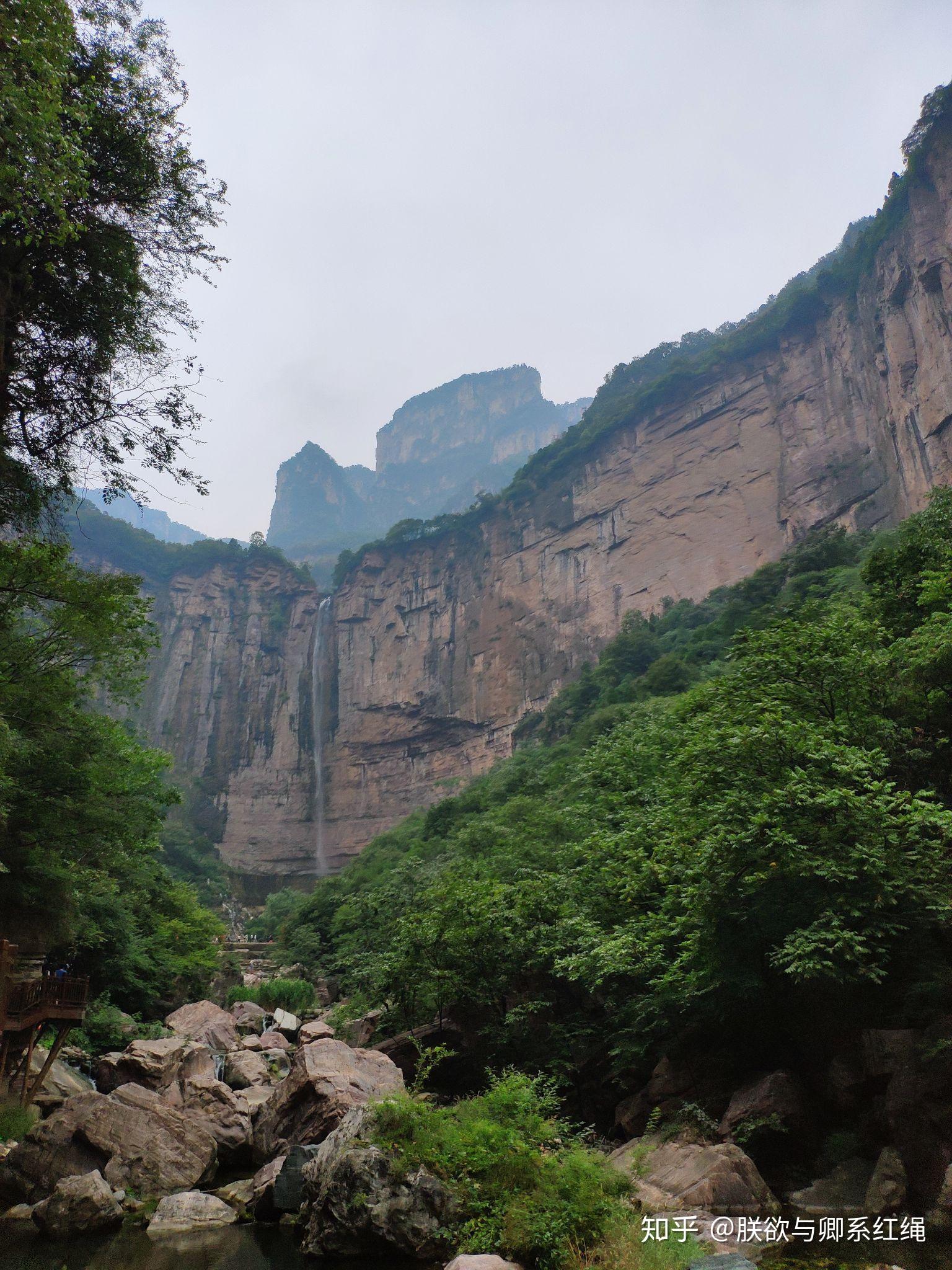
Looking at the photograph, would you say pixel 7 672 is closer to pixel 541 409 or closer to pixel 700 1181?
pixel 700 1181

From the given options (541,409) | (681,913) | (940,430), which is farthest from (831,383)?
(541,409)

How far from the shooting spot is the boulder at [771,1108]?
884cm

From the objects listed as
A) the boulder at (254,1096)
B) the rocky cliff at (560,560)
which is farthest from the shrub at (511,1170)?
the rocky cliff at (560,560)

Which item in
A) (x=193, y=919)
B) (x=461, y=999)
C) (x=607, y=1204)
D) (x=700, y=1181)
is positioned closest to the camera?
(x=607, y=1204)

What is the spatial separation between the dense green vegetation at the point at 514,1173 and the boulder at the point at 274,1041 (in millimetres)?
11957

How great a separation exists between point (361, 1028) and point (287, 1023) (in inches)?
239

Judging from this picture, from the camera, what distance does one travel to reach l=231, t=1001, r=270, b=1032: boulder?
22.3m

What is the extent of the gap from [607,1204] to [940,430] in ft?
112

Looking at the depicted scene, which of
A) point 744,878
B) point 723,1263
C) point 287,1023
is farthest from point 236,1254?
point 287,1023

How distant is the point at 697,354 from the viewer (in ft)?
197

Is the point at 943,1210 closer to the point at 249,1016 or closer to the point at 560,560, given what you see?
the point at 249,1016

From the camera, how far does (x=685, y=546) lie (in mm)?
50719

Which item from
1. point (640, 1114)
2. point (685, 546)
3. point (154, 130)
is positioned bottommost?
point (640, 1114)

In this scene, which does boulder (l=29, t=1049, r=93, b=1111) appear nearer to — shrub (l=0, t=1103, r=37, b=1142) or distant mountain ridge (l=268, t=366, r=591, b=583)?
shrub (l=0, t=1103, r=37, b=1142)
